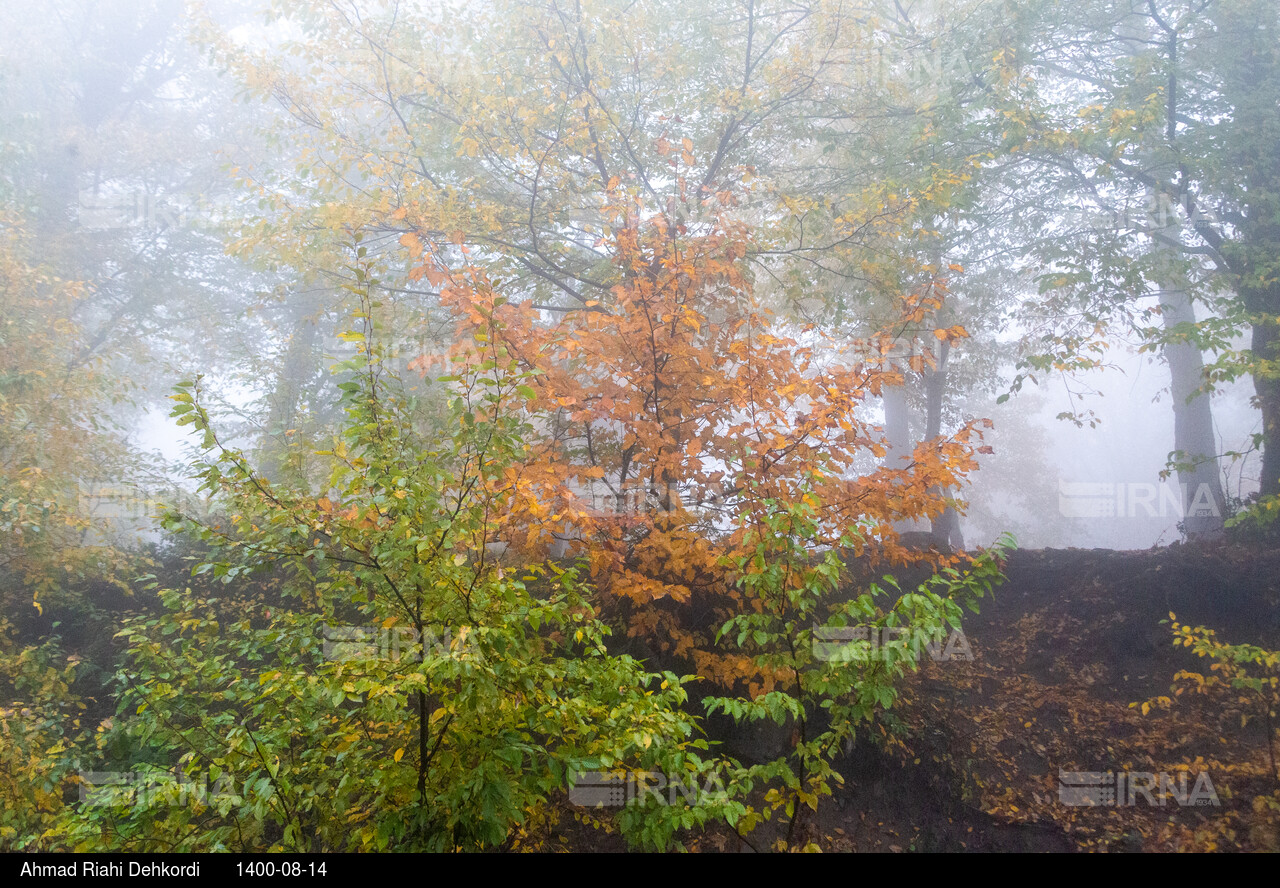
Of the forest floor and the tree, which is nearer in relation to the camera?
the tree

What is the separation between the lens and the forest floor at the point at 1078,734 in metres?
5.74

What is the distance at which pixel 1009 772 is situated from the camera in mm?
6500

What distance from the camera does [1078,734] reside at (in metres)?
6.84

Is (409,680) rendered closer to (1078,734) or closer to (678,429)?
(678,429)

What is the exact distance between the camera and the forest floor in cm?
574

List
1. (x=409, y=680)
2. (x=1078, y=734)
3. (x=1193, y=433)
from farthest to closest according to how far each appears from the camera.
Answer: (x=1193, y=433) → (x=1078, y=734) → (x=409, y=680)

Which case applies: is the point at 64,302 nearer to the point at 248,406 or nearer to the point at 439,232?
the point at 248,406

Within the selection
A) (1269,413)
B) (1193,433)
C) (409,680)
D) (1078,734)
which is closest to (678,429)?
(409,680)

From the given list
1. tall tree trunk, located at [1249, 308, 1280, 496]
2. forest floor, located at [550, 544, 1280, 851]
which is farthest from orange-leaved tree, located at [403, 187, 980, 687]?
tall tree trunk, located at [1249, 308, 1280, 496]

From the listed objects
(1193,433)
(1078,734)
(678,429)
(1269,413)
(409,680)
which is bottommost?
(1078,734)

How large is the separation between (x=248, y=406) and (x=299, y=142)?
9134 millimetres

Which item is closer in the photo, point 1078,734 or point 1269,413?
point 1078,734

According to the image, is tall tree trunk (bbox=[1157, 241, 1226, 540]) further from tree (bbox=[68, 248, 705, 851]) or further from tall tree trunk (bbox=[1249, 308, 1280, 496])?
tree (bbox=[68, 248, 705, 851])

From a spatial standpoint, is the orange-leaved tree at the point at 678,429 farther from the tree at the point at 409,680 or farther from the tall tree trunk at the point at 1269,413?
the tall tree trunk at the point at 1269,413
